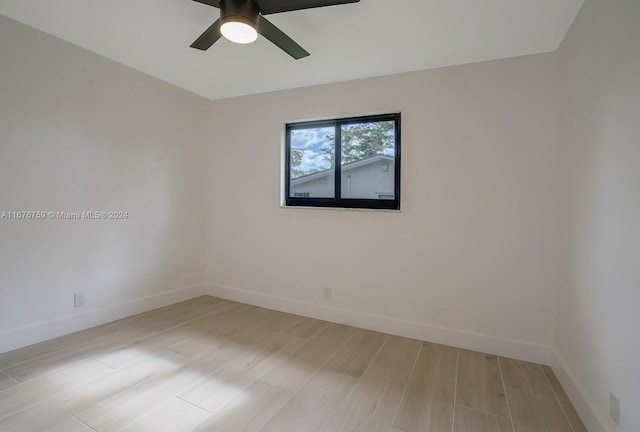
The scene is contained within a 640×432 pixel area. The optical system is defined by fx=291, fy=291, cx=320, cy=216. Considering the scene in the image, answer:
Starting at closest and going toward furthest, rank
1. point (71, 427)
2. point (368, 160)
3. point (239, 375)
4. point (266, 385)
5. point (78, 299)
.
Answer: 1. point (71, 427)
2. point (266, 385)
3. point (239, 375)
4. point (78, 299)
5. point (368, 160)

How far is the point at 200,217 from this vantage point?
3809 mm

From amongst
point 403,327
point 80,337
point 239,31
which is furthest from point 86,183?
point 403,327

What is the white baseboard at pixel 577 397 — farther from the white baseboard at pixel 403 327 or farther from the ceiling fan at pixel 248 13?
the ceiling fan at pixel 248 13

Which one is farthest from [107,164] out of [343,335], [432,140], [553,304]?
[553,304]

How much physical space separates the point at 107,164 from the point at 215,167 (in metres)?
1.20

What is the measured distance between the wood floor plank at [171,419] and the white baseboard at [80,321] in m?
1.54

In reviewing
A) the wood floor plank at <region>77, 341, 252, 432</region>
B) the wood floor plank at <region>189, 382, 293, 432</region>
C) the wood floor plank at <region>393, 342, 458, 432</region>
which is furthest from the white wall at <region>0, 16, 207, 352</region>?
the wood floor plank at <region>393, 342, 458, 432</region>

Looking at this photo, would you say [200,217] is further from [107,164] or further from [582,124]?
[582,124]

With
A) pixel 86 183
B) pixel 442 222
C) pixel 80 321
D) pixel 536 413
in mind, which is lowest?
pixel 536 413

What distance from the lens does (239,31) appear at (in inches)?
67.1

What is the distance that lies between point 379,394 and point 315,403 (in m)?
0.42

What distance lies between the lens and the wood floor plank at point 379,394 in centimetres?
159

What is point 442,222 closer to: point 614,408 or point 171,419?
point 614,408

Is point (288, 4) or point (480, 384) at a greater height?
point (288, 4)
